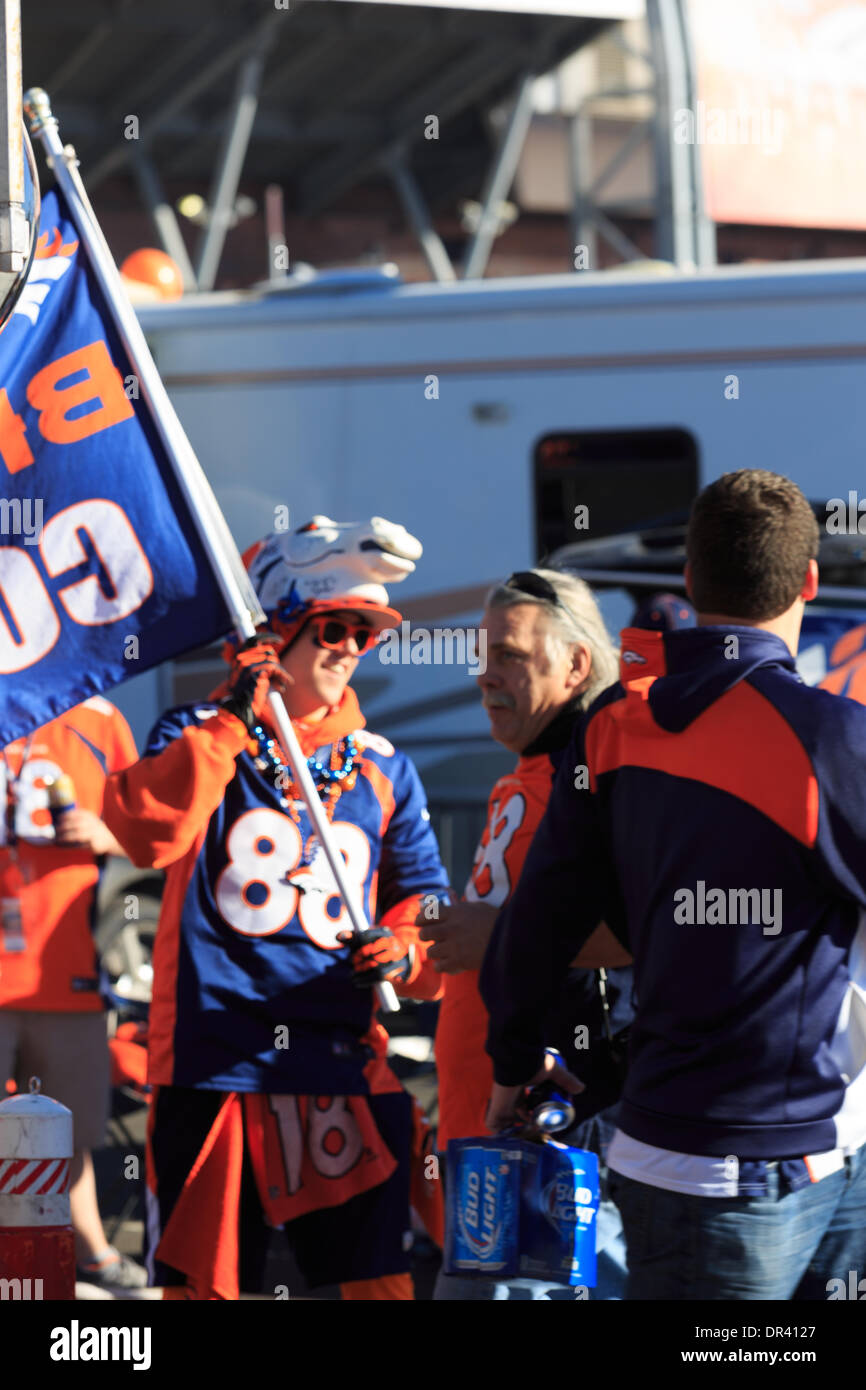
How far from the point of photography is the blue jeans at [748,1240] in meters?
2.28

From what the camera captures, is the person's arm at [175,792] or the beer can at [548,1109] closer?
the beer can at [548,1109]

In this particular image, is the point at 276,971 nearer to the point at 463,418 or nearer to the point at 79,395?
the point at 79,395

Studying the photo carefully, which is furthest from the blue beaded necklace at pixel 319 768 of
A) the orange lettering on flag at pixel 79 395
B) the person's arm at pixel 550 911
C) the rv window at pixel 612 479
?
the rv window at pixel 612 479

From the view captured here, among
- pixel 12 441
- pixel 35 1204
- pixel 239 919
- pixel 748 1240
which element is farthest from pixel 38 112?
pixel 748 1240

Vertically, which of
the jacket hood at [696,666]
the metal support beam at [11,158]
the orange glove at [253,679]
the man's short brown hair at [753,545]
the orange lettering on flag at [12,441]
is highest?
the metal support beam at [11,158]

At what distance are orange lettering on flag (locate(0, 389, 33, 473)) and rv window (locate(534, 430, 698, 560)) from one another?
407cm

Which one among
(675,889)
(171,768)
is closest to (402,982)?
(171,768)

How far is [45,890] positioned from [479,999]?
1.90m

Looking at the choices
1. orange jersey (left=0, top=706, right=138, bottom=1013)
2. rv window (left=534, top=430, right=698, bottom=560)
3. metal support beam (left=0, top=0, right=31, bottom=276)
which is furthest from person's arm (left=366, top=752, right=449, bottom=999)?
rv window (left=534, top=430, right=698, bottom=560)

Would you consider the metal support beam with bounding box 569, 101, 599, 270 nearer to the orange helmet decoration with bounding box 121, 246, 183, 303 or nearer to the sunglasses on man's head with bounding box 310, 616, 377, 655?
the orange helmet decoration with bounding box 121, 246, 183, 303

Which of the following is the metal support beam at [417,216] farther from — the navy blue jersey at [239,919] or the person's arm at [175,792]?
the person's arm at [175,792]

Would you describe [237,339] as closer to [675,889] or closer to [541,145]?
[675,889]

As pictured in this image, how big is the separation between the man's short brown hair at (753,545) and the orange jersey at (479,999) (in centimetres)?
78

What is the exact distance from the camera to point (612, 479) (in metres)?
6.99
